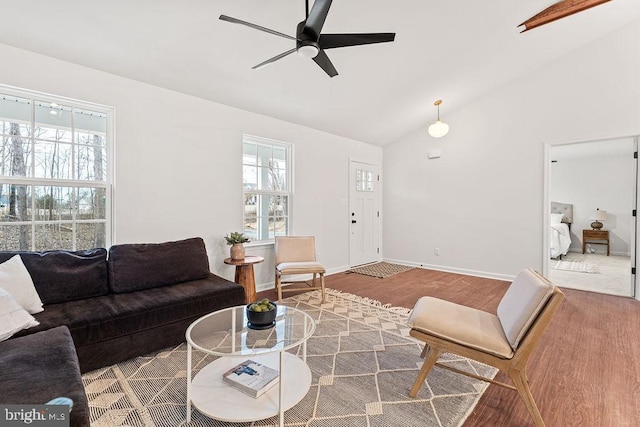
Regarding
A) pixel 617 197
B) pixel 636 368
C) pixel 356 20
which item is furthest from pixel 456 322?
pixel 617 197

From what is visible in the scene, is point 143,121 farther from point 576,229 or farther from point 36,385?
point 576,229

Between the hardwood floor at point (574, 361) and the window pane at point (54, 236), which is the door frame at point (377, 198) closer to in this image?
the hardwood floor at point (574, 361)

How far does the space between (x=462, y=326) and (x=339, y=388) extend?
34.6 inches

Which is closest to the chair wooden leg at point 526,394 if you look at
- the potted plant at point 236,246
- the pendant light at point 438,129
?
the potted plant at point 236,246

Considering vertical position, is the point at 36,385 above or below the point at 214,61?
below

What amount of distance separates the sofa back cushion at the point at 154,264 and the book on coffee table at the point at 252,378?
53.6 inches

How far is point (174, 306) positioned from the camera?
238 centimetres

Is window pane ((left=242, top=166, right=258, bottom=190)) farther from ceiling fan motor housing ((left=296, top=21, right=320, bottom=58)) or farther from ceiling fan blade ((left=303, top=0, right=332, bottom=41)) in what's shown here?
ceiling fan blade ((left=303, top=0, right=332, bottom=41))

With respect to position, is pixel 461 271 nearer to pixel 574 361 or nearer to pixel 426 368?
pixel 574 361

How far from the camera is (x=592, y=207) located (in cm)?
689

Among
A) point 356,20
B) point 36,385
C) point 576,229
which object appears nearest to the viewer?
point 36,385

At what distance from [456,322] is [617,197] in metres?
7.51

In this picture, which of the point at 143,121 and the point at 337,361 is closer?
the point at 337,361

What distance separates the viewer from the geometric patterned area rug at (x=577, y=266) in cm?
523
